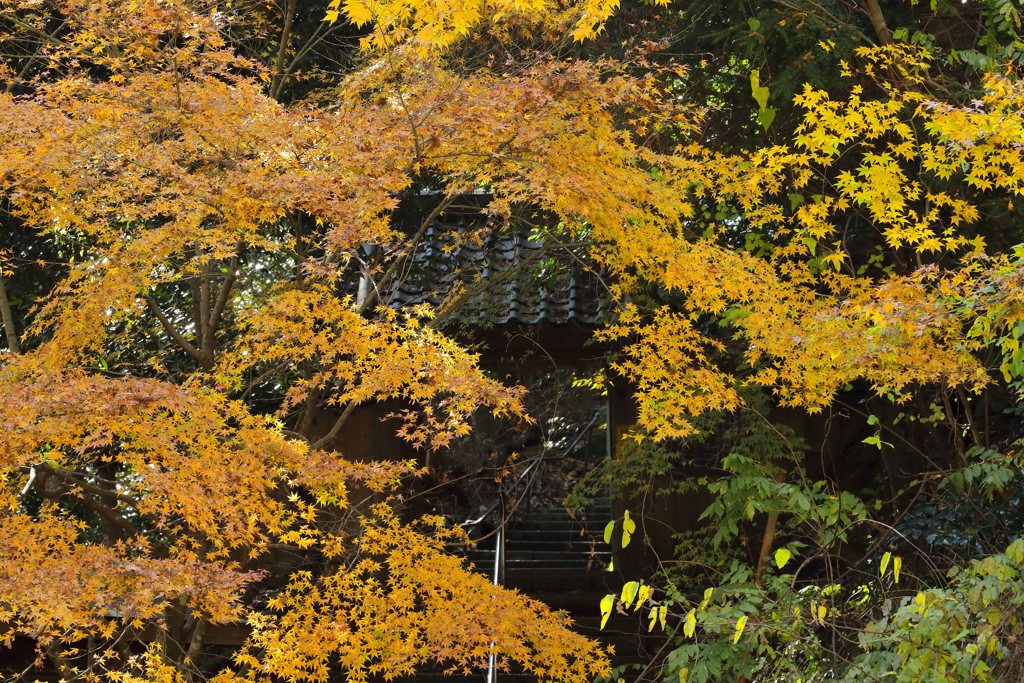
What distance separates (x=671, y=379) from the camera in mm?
6785

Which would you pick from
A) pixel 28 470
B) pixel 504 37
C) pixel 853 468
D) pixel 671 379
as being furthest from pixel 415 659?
pixel 853 468

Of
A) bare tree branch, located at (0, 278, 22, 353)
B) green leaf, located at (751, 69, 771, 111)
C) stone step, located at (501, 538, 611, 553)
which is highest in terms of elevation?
green leaf, located at (751, 69, 771, 111)

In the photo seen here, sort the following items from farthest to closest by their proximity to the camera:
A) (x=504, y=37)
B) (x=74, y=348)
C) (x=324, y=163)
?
(x=504, y=37)
(x=74, y=348)
(x=324, y=163)

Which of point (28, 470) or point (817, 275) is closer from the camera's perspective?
point (28, 470)

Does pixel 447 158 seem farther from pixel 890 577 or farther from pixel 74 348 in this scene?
pixel 890 577

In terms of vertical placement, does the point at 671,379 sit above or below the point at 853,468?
above

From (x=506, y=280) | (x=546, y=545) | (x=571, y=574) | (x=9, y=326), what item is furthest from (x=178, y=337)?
(x=546, y=545)

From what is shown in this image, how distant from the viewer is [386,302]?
6477mm

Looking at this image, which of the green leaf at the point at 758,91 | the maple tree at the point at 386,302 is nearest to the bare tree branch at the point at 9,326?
the maple tree at the point at 386,302

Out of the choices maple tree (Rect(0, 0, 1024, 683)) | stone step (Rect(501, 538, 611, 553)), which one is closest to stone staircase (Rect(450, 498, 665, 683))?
stone step (Rect(501, 538, 611, 553))

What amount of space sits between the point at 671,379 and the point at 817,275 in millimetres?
1769

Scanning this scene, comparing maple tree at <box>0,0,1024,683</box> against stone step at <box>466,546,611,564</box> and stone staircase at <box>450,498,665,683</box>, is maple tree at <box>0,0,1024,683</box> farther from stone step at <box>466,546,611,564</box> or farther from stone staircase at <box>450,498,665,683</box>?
stone step at <box>466,546,611,564</box>

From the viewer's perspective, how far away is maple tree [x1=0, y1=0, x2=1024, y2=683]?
5082mm

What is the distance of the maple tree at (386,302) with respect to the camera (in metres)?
5.08
